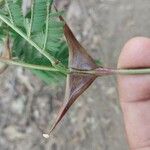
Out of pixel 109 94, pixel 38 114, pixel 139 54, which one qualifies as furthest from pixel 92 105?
pixel 139 54

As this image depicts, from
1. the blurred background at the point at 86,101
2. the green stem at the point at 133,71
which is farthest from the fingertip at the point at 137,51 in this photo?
the blurred background at the point at 86,101

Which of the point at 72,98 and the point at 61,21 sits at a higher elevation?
the point at 61,21

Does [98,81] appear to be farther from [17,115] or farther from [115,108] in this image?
[17,115]

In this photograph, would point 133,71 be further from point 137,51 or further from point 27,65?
point 137,51

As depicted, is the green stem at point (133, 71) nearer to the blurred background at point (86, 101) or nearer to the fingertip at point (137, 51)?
the fingertip at point (137, 51)

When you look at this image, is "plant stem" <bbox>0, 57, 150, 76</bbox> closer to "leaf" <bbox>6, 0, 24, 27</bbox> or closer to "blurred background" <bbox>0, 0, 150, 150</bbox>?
"leaf" <bbox>6, 0, 24, 27</bbox>

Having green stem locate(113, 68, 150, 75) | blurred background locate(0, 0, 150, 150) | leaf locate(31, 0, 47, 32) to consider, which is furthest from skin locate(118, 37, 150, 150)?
blurred background locate(0, 0, 150, 150)
